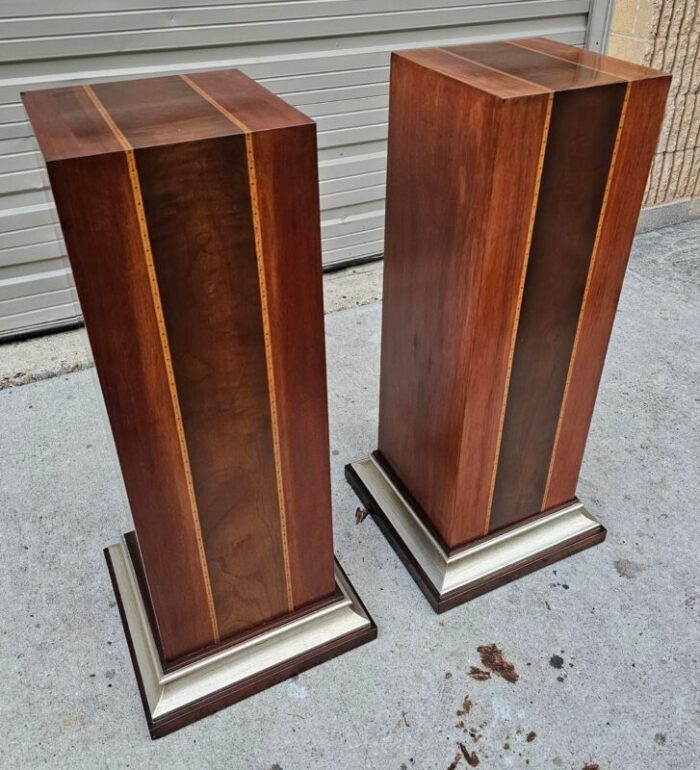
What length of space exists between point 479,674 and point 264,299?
94 centimetres

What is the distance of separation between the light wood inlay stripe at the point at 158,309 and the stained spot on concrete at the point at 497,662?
1.99ft

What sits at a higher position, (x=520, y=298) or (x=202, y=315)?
(x=202, y=315)

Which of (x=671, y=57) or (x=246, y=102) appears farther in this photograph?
(x=671, y=57)

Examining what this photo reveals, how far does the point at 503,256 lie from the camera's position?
1254 millimetres

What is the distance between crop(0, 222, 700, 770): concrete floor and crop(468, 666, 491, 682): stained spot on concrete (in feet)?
0.05

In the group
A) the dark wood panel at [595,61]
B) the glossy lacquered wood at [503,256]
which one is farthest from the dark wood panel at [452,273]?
the dark wood panel at [595,61]

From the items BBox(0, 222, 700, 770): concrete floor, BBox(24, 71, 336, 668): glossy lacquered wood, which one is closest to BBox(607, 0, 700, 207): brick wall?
BBox(0, 222, 700, 770): concrete floor

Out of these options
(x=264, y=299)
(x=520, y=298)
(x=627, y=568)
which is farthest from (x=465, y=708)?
(x=264, y=299)

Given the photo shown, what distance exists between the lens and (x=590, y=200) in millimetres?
1286

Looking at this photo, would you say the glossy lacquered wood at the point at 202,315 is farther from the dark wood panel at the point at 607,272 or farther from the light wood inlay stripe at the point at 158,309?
the dark wood panel at the point at 607,272

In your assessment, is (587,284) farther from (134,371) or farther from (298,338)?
(134,371)

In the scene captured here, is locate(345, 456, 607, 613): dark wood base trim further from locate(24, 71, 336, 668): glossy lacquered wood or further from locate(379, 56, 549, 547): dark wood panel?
locate(24, 71, 336, 668): glossy lacquered wood

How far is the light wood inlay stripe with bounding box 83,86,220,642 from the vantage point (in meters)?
0.95

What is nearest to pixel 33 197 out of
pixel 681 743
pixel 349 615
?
pixel 349 615
